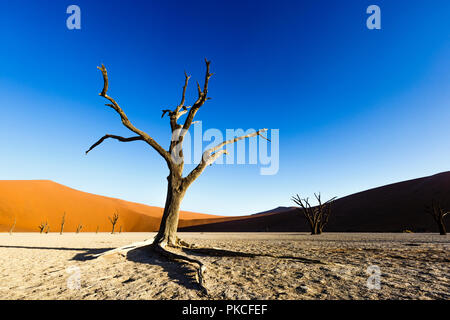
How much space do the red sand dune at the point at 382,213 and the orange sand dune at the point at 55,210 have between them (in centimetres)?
2556

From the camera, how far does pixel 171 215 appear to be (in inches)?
280

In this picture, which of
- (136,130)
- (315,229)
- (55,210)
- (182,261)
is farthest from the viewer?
(55,210)

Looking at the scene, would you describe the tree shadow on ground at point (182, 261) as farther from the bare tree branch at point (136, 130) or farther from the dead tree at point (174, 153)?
the bare tree branch at point (136, 130)

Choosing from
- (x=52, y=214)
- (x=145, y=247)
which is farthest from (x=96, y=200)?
(x=145, y=247)

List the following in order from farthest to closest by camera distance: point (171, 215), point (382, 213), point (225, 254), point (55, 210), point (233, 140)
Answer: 1. point (55, 210)
2. point (382, 213)
3. point (233, 140)
4. point (171, 215)
5. point (225, 254)

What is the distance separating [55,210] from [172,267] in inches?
2791

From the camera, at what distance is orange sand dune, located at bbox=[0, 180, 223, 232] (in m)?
49.4

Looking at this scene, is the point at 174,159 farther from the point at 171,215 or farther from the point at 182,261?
the point at 182,261

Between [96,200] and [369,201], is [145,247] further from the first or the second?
[96,200]

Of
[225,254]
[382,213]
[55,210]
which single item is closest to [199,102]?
[225,254]

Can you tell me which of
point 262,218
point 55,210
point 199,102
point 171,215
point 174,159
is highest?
point 199,102

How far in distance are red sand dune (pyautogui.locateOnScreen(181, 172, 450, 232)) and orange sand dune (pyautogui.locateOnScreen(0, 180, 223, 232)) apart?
25560 mm

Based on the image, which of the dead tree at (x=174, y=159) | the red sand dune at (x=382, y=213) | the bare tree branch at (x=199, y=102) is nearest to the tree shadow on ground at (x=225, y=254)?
the dead tree at (x=174, y=159)
